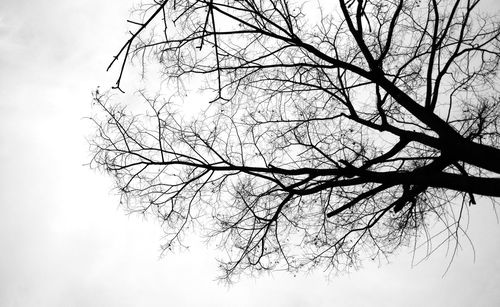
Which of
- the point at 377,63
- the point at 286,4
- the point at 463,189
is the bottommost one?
the point at 463,189

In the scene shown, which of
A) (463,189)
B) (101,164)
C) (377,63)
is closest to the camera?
(463,189)

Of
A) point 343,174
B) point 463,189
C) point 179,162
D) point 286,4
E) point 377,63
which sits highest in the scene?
point 286,4

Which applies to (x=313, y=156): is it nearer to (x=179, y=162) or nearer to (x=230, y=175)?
(x=230, y=175)

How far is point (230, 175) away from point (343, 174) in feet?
6.64

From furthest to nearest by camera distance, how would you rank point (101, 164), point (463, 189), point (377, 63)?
point (101, 164), point (377, 63), point (463, 189)

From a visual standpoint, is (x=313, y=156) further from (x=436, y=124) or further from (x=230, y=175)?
(x=436, y=124)

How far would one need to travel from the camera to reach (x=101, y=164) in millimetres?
5566

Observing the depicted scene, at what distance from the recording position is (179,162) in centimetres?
528

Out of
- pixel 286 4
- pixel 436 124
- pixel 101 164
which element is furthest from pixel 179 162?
pixel 436 124

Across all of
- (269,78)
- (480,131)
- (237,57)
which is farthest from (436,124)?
(237,57)

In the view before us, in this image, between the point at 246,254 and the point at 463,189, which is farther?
the point at 246,254

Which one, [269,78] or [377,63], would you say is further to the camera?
[269,78]

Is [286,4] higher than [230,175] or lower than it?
higher

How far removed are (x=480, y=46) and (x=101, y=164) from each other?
6.97 m
